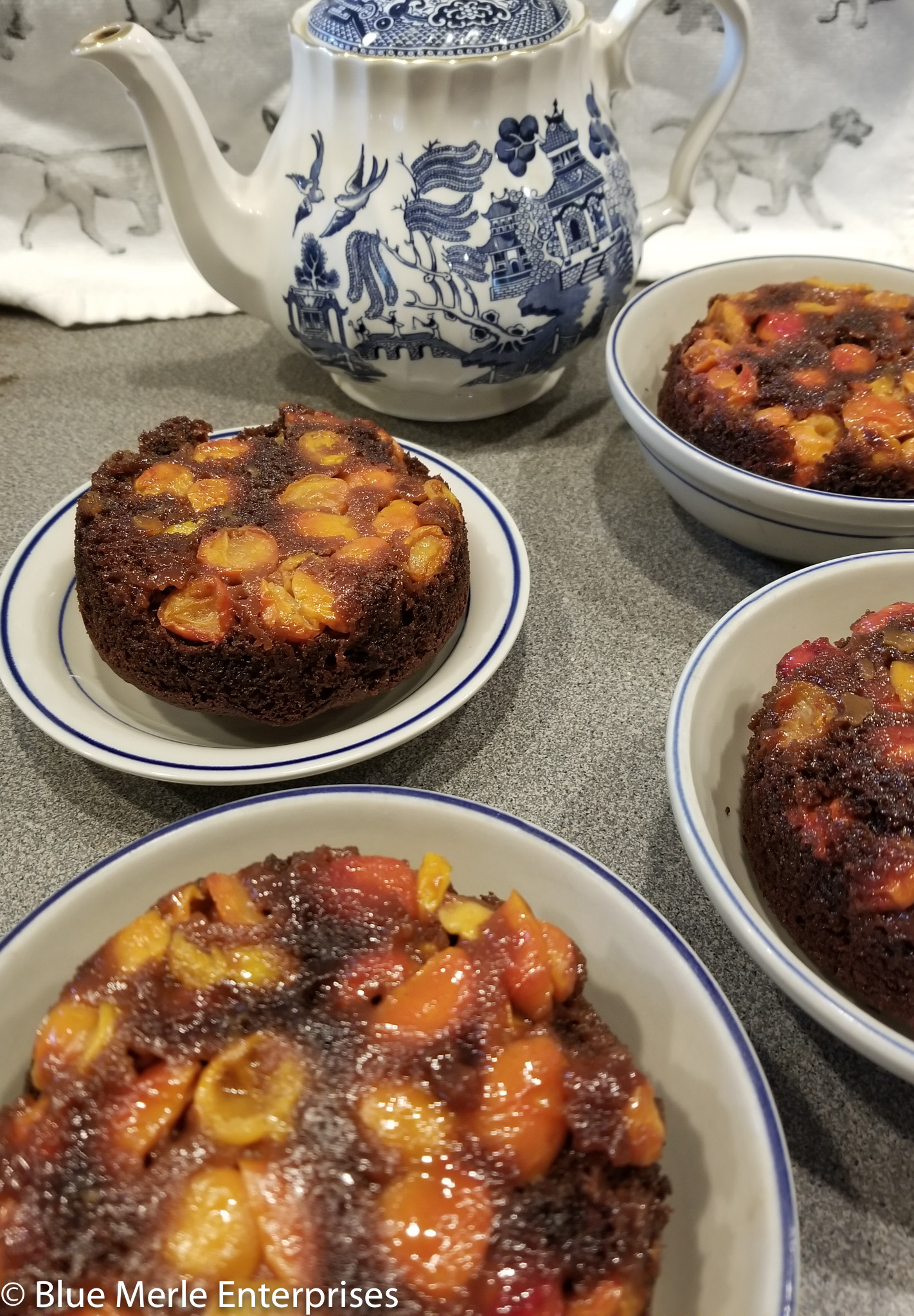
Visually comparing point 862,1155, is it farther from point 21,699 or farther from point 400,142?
point 400,142

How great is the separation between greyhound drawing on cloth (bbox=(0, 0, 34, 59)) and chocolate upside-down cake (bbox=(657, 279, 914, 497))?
4.25 ft

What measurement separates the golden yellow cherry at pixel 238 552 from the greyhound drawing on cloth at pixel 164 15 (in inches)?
48.9

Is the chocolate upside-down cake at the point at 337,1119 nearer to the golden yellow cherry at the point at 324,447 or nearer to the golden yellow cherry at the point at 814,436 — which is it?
the golden yellow cherry at the point at 324,447

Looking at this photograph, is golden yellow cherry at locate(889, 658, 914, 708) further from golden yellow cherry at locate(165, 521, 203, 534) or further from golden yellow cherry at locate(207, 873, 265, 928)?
golden yellow cherry at locate(165, 521, 203, 534)

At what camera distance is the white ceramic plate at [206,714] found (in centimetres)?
83

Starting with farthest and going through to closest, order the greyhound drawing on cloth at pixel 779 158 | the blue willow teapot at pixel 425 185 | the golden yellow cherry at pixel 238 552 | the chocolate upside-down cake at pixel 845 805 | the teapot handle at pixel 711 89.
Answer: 1. the greyhound drawing on cloth at pixel 779 158
2. the teapot handle at pixel 711 89
3. the blue willow teapot at pixel 425 185
4. the golden yellow cherry at pixel 238 552
5. the chocolate upside-down cake at pixel 845 805

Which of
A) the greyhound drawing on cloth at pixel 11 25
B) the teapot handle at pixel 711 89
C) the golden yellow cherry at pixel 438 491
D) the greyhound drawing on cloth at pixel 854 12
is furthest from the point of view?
the greyhound drawing on cloth at pixel 854 12

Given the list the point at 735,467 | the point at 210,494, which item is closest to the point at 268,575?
the point at 210,494

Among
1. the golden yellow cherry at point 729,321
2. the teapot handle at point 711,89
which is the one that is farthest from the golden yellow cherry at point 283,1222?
the teapot handle at point 711,89

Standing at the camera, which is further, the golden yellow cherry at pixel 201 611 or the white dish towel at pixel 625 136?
the white dish towel at pixel 625 136

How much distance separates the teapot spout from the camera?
42.7 inches

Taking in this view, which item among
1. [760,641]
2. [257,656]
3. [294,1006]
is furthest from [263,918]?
[760,641]

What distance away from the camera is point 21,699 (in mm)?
878

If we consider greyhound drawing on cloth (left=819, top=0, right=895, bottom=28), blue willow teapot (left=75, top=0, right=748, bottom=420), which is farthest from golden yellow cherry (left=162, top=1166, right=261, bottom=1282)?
greyhound drawing on cloth (left=819, top=0, right=895, bottom=28)
